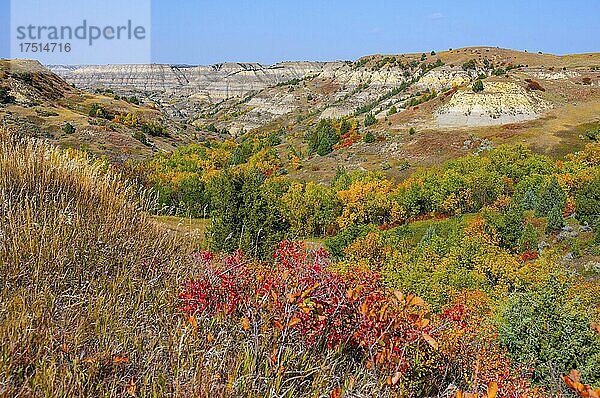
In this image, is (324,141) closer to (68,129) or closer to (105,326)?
(68,129)

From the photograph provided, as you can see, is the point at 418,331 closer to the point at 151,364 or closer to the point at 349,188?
the point at 151,364

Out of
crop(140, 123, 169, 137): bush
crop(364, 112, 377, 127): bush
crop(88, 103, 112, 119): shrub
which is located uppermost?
crop(88, 103, 112, 119): shrub

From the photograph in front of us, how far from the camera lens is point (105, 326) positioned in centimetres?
323

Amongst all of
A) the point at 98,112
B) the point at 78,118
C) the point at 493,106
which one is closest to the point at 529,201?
the point at 493,106

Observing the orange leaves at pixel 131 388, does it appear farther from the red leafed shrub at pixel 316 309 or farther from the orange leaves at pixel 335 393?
the orange leaves at pixel 335 393

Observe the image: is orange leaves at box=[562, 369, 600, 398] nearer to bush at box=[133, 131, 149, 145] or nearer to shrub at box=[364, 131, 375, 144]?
shrub at box=[364, 131, 375, 144]

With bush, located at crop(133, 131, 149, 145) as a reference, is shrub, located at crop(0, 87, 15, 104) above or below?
above

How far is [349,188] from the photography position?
51844 mm

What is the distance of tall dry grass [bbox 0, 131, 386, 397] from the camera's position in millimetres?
2748

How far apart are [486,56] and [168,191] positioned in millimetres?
97483

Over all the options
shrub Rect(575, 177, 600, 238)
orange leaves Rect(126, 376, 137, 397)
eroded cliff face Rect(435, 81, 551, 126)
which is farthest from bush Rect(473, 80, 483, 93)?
orange leaves Rect(126, 376, 137, 397)

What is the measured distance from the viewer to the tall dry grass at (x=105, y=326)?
9.02 feet

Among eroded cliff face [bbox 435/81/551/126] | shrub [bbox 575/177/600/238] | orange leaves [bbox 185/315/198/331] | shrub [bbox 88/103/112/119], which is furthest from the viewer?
shrub [bbox 88/103/112/119]

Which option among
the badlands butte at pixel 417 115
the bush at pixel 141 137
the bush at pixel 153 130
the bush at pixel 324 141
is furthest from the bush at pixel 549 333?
the bush at pixel 153 130
